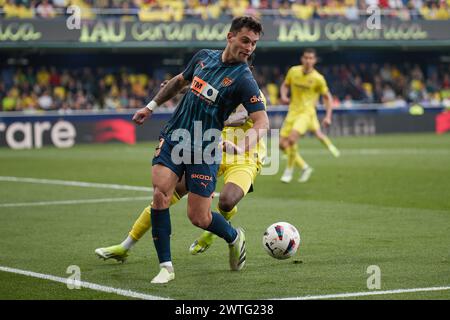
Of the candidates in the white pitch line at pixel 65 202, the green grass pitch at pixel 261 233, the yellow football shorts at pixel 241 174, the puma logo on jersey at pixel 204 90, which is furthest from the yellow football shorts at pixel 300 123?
the puma logo on jersey at pixel 204 90

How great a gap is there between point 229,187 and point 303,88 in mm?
9714

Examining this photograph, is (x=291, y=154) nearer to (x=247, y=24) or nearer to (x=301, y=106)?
(x=301, y=106)

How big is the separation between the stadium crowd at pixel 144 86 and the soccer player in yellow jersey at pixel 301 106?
16.5 metres

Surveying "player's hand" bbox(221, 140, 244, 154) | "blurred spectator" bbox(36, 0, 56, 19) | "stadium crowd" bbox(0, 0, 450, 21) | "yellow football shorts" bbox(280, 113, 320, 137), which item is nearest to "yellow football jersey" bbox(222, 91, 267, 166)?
"player's hand" bbox(221, 140, 244, 154)

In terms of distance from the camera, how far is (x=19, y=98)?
35.0 m

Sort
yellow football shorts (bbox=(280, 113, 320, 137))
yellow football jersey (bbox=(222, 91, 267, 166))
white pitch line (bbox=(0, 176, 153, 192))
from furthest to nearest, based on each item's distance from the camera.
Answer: yellow football shorts (bbox=(280, 113, 320, 137))
white pitch line (bbox=(0, 176, 153, 192))
yellow football jersey (bbox=(222, 91, 267, 166))

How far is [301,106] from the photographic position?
18828 mm

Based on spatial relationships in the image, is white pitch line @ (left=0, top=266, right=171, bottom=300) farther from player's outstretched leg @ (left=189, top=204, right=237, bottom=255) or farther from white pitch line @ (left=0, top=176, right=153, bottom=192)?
white pitch line @ (left=0, top=176, right=153, bottom=192)

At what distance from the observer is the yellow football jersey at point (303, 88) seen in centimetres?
1862

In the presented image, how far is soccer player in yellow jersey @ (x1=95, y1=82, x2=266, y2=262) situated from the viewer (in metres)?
9.12

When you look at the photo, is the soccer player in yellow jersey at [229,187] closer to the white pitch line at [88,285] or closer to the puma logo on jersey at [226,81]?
the puma logo on jersey at [226,81]

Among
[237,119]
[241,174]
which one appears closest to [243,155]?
[241,174]

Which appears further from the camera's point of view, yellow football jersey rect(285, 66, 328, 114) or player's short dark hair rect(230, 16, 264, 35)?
yellow football jersey rect(285, 66, 328, 114)
